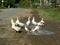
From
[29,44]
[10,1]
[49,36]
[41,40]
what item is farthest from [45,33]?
[10,1]

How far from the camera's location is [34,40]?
13875 mm

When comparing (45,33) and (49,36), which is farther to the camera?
(45,33)

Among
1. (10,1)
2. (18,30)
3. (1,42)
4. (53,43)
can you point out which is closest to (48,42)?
(53,43)

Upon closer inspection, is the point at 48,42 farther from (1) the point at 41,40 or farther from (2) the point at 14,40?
(2) the point at 14,40

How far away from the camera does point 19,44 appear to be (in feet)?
41.6

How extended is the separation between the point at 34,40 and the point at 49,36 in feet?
5.01

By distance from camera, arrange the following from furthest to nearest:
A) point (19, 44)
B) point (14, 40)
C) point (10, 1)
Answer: point (10, 1) → point (14, 40) → point (19, 44)

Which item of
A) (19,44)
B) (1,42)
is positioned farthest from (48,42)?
(1,42)

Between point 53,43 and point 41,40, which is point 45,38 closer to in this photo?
point 41,40

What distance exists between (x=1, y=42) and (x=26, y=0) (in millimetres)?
69887

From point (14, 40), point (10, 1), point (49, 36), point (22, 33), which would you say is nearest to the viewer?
point (14, 40)

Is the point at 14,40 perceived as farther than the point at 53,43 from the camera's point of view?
Yes

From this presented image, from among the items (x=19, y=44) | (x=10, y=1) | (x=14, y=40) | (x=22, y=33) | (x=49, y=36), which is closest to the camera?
(x=19, y=44)

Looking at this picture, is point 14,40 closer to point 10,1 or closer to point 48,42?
point 48,42
